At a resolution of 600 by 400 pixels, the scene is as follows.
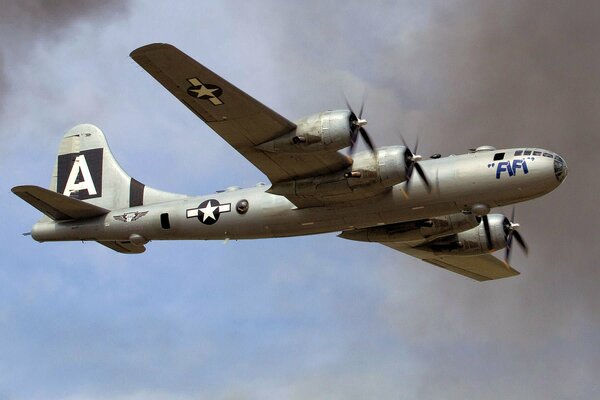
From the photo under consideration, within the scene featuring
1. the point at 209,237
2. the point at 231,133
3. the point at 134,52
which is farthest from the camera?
the point at 209,237

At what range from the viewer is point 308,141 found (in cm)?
4009

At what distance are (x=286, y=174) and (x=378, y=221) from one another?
4.09 meters

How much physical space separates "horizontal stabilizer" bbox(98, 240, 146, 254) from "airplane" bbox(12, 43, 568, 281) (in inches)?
2.8

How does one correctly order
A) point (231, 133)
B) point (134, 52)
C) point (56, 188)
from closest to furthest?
point (134, 52), point (231, 133), point (56, 188)

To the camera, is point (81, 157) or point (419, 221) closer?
point (419, 221)

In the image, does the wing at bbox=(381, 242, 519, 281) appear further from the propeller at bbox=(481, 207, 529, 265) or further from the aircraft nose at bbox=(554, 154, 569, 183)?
the aircraft nose at bbox=(554, 154, 569, 183)

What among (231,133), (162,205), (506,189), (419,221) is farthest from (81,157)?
(506,189)

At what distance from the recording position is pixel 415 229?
46.8 metres

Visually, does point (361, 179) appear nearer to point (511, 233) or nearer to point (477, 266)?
point (511, 233)

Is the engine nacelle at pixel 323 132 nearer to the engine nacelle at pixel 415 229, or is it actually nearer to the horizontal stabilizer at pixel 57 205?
the engine nacelle at pixel 415 229

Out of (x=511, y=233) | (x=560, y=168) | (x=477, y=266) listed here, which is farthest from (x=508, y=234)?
(x=560, y=168)

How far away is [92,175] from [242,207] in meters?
9.57

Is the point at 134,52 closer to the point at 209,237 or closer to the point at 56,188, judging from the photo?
the point at 209,237

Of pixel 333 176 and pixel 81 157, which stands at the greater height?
pixel 81 157
